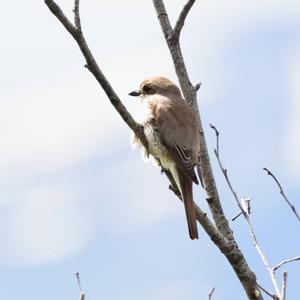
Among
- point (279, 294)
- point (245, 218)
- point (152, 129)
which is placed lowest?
point (279, 294)

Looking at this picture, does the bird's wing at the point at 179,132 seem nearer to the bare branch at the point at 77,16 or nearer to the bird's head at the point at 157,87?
the bird's head at the point at 157,87

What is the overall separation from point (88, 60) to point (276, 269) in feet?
4.59

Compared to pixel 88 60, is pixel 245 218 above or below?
below

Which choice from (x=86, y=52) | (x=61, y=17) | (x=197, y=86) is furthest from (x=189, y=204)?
(x=61, y=17)

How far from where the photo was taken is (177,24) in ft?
16.1

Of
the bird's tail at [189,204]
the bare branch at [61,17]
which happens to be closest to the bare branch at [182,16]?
the bird's tail at [189,204]

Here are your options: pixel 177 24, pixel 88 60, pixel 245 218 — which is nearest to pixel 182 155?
pixel 177 24

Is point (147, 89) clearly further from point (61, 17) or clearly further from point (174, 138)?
Answer: point (61, 17)

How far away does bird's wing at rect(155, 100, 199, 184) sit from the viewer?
17.3ft

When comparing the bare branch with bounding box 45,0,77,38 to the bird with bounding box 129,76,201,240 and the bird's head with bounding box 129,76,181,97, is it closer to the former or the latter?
the bird with bounding box 129,76,201,240

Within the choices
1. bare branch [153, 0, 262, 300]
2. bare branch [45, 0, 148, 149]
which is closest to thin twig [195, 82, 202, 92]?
bare branch [153, 0, 262, 300]

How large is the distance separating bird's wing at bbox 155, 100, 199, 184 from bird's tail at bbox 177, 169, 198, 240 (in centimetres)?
14

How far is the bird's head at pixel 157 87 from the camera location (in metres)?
6.25

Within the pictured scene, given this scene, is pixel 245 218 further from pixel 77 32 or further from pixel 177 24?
pixel 177 24
